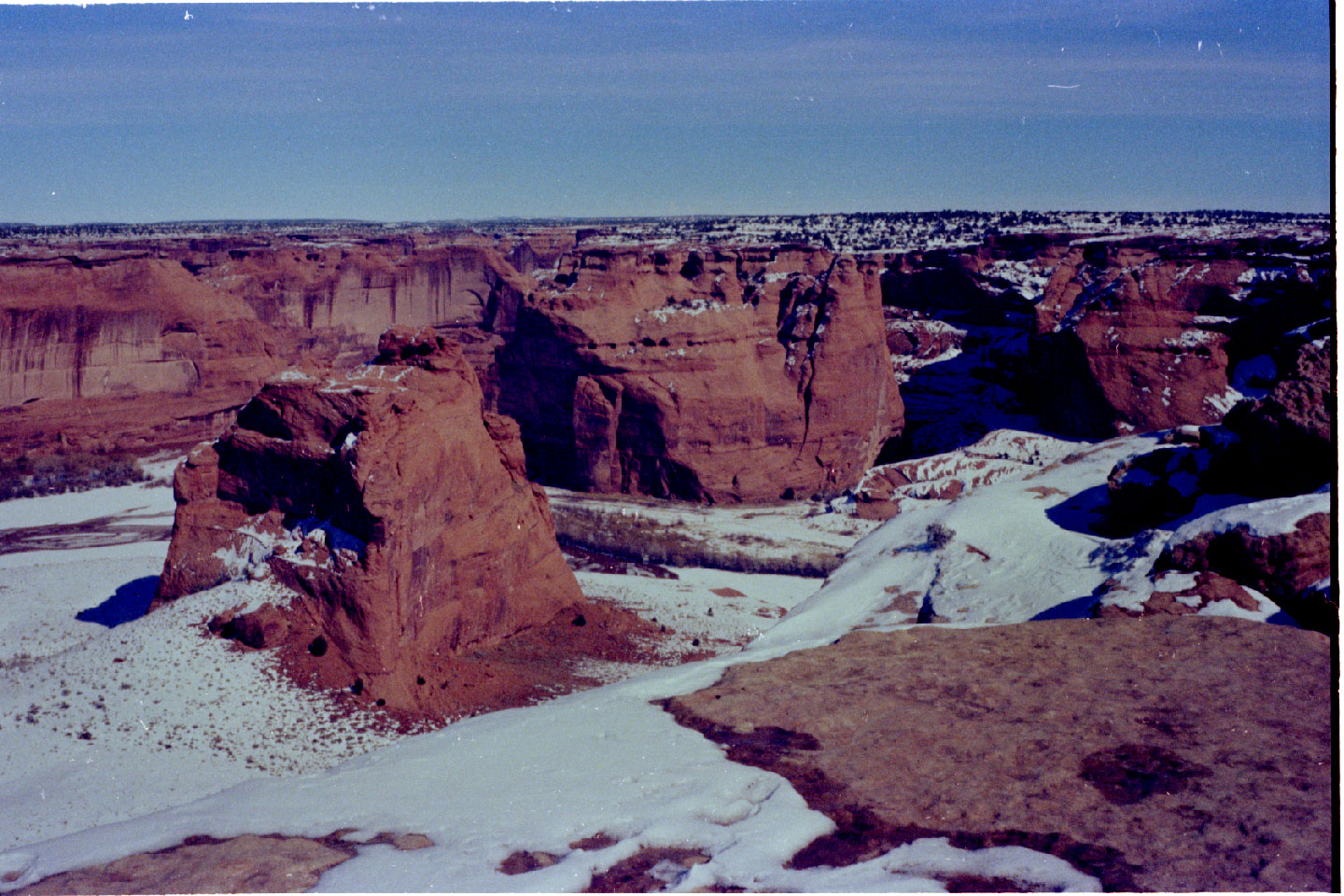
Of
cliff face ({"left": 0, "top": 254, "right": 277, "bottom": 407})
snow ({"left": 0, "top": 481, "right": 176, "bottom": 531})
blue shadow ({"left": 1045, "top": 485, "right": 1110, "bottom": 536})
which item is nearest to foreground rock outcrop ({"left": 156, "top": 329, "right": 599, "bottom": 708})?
blue shadow ({"left": 1045, "top": 485, "right": 1110, "bottom": 536})

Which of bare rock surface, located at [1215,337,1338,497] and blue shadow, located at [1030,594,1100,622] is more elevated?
bare rock surface, located at [1215,337,1338,497]

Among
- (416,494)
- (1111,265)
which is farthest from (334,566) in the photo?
(1111,265)

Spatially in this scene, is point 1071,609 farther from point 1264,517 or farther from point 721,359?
point 721,359

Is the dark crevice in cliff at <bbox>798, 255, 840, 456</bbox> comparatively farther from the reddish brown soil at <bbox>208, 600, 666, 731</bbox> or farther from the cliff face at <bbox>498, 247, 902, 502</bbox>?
the reddish brown soil at <bbox>208, 600, 666, 731</bbox>

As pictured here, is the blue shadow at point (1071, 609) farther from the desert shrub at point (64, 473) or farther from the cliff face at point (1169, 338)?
the desert shrub at point (64, 473)

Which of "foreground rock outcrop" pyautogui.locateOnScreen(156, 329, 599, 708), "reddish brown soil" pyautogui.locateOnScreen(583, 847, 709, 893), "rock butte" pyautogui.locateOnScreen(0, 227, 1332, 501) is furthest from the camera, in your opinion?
"rock butte" pyautogui.locateOnScreen(0, 227, 1332, 501)

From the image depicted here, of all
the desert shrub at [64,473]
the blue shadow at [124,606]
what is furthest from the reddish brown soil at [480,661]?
the desert shrub at [64,473]
